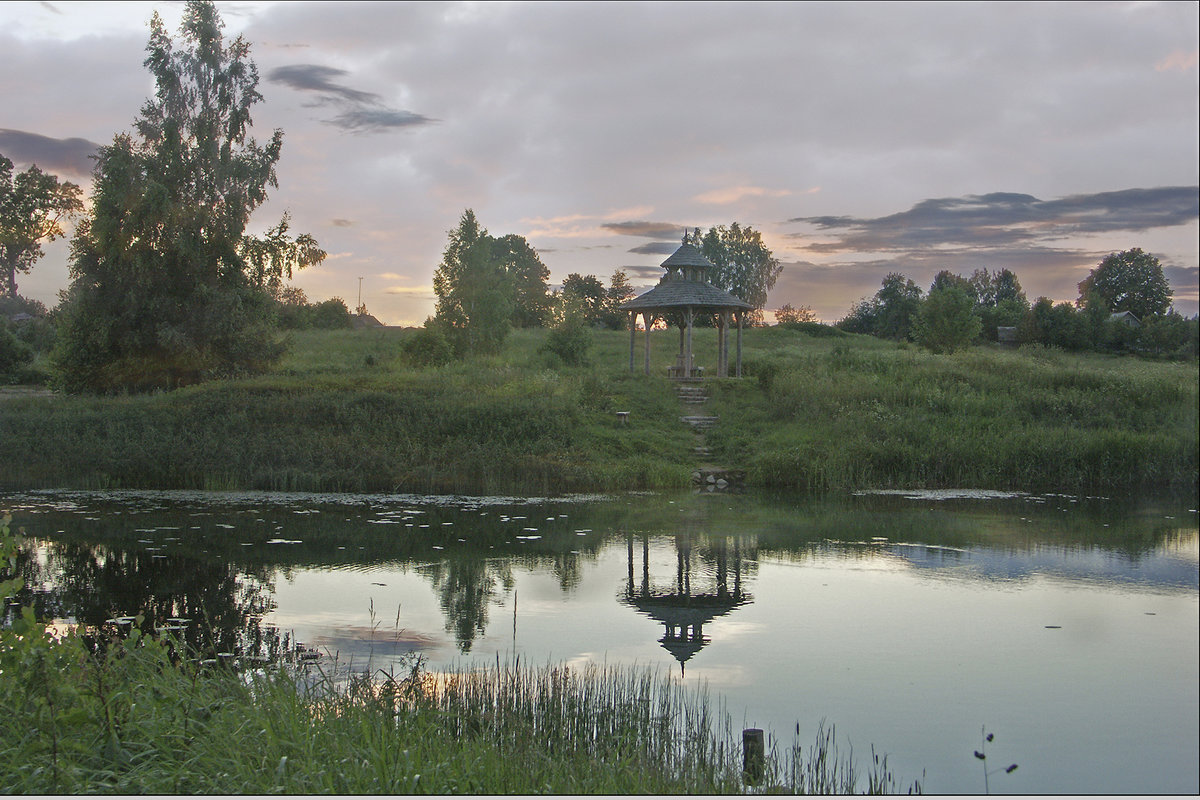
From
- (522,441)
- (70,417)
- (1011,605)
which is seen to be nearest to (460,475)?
(522,441)

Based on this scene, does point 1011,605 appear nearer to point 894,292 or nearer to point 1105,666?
point 1105,666

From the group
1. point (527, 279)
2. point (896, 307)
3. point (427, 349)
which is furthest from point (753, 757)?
point (527, 279)

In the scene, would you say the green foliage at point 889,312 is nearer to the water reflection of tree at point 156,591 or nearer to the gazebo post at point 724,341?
the gazebo post at point 724,341

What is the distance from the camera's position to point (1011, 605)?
973 centimetres

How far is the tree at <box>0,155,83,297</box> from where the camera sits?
30.3 metres

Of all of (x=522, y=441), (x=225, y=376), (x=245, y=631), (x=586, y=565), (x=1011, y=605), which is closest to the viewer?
(x=245, y=631)

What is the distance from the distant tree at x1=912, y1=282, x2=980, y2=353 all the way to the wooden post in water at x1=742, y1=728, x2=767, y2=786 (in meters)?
37.6

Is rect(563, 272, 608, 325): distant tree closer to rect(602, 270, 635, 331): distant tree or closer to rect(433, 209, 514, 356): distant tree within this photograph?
rect(602, 270, 635, 331): distant tree

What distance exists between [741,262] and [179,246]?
51.4 meters

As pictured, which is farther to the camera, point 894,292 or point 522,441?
point 894,292

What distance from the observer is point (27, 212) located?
31.1m

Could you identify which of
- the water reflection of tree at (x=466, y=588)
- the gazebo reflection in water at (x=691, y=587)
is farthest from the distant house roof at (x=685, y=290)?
the water reflection of tree at (x=466, y=588)

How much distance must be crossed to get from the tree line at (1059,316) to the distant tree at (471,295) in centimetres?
1932

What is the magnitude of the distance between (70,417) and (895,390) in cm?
2127
